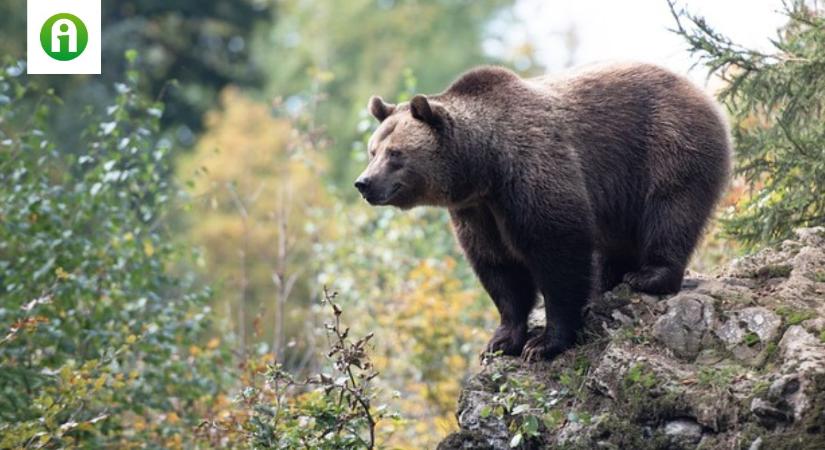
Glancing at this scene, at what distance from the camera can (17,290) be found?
971cm

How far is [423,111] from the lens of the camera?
26.3 feet

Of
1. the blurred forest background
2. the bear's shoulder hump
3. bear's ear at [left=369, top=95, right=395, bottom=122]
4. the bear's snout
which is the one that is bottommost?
the blurred forest background

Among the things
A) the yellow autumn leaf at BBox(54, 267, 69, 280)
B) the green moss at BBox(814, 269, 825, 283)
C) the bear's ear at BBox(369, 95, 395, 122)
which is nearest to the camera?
the green moss at BBox(814, 269, 825, 283)

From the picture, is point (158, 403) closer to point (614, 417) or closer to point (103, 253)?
point (103, 253)

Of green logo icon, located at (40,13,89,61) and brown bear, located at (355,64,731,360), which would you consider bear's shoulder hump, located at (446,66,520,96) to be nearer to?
brown bear, located at (355,64,731,360)

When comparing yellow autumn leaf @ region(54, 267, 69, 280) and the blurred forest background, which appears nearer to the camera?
the blurred forest background

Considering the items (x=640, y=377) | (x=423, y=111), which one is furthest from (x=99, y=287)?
(x=640, y=377)

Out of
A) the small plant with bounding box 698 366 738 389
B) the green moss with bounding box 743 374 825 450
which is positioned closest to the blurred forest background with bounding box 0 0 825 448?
the small plant with bounding box 698 366 738 389

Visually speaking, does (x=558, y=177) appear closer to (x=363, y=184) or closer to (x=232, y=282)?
(x=363, y=184)

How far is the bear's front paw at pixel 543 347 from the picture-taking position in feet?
25.1

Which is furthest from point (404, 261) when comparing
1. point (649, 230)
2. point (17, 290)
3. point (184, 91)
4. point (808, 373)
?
point (184, 91)

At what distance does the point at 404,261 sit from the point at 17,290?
6.01 metres

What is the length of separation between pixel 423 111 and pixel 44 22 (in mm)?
6168

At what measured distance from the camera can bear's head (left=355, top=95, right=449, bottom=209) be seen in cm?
798
